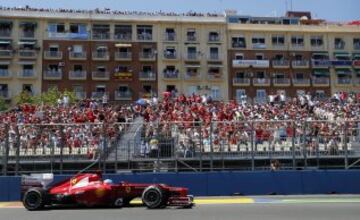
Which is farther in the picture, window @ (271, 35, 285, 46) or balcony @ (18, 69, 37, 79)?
window @ (271, 35, 285, 46)

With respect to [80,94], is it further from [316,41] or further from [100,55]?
[316,41]

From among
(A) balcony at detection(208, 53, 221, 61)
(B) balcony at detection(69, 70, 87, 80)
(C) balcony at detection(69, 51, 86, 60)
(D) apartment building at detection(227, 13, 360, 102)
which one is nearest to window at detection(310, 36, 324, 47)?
(D) apartment building at detection(227, 13, 360, 102)

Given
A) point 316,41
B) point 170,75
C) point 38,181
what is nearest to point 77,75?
point 170,75

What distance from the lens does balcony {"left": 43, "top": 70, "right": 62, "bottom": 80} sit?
6294cm

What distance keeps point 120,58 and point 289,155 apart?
47199 millimetres

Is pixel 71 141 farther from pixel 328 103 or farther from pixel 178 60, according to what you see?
pixel 178 60

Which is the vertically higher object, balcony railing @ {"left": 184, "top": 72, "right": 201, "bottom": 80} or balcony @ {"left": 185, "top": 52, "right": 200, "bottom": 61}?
balcony @ {"left": 185, "top": 52, "right": 200, "bottom": 61}

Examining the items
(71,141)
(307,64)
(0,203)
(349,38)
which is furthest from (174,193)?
(349,38)

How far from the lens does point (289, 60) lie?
223ft

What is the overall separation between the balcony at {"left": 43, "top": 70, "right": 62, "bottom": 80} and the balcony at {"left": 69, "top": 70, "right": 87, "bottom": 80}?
1190mm

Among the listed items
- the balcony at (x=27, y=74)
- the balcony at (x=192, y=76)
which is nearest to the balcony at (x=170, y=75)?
the balcony at (x=192, y=76)

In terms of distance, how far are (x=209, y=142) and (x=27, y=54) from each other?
154 ft

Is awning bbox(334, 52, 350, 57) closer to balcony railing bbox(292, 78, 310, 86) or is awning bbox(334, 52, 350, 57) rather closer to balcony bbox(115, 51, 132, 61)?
balcony railing bbox(292, 78, 310, 86)

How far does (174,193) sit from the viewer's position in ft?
49.5
